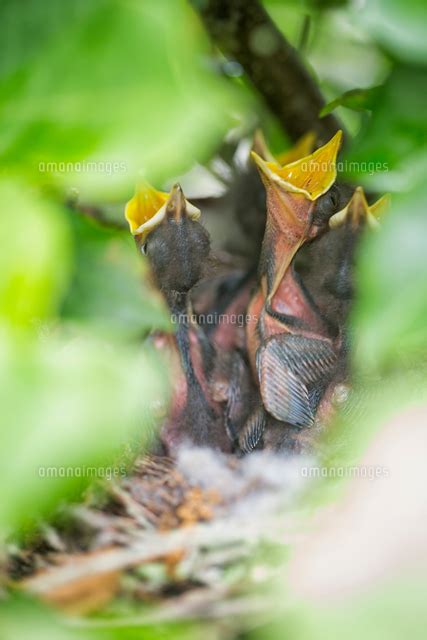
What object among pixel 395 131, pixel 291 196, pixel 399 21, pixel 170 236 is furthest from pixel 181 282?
pixel 399 21

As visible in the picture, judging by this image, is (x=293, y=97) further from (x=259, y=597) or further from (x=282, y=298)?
(x=259, y=597)

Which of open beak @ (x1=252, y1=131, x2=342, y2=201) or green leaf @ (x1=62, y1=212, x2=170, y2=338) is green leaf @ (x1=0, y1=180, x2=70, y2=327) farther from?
open beak @ (x1=252, y1=131, x2=342, y2=201)

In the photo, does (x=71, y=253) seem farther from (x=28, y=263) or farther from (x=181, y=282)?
(x=181, y=282)

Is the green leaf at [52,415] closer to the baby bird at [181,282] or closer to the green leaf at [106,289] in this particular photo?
the green leaf at [106,289]

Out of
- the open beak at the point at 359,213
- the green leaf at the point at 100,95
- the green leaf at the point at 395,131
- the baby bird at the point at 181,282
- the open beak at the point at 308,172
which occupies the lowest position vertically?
the baby bird at the point at 181,282

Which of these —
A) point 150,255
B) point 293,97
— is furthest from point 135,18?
point 293,97

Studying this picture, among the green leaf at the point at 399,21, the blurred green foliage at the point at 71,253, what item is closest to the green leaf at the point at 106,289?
the blurred green foliage at the point at 71,253
